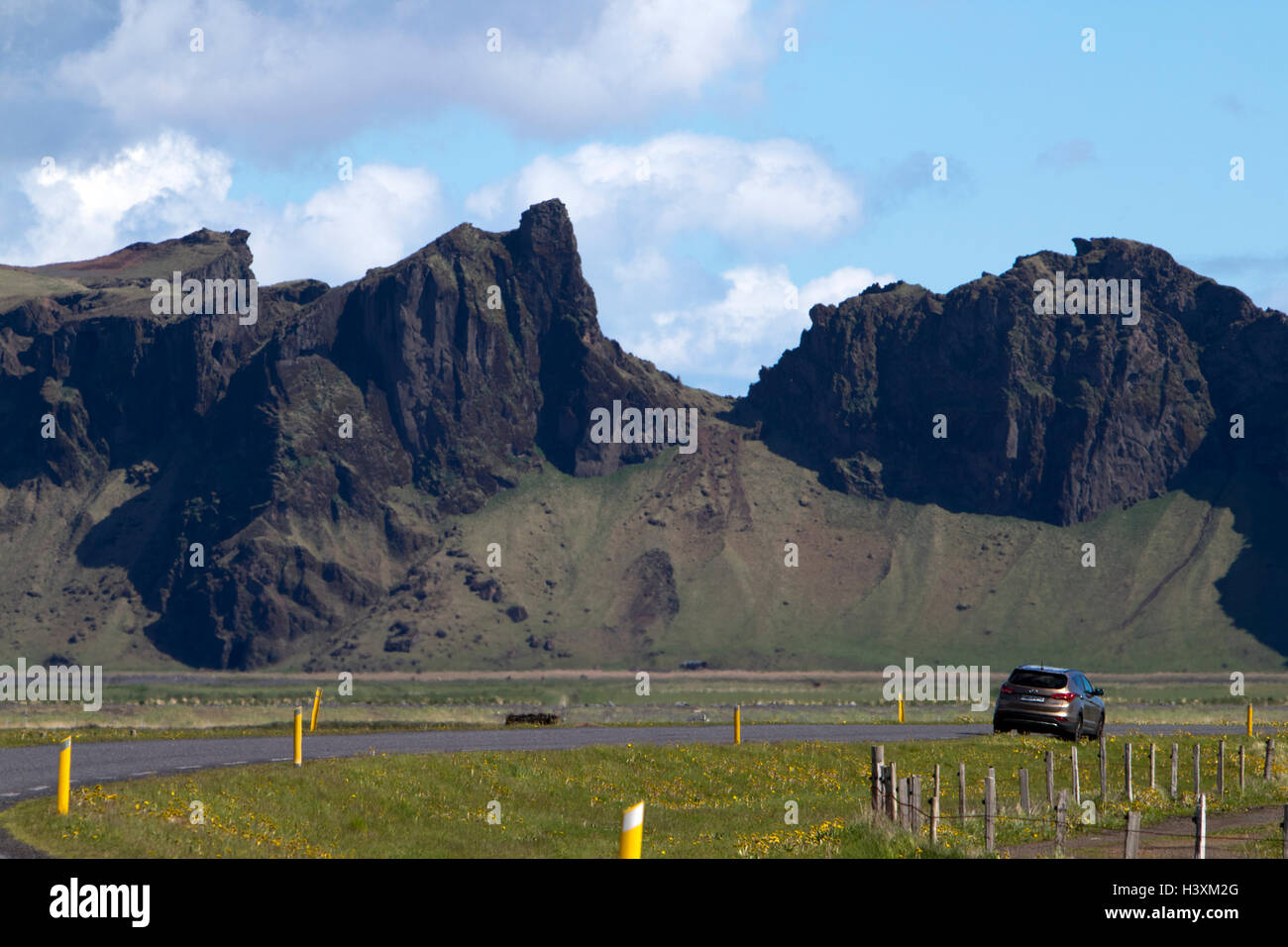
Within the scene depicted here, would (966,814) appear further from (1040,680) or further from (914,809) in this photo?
(1040,680)

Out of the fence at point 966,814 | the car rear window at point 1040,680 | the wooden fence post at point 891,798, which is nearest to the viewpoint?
the fence at point 966,814

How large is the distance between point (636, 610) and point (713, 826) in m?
170

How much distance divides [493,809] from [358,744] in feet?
38.9

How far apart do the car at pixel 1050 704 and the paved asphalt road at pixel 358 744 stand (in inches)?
151

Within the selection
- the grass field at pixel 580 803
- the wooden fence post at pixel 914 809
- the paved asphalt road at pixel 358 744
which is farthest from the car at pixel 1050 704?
the wooden fence post at pixel 914 809

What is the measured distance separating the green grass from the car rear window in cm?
573

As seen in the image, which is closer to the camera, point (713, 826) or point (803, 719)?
point (713, 826)

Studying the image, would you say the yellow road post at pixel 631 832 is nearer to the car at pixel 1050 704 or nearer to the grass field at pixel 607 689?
the car at pixel 1050 704

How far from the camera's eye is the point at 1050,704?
41469 millimetres

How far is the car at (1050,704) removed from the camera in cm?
4131

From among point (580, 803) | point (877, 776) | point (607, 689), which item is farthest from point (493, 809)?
point (607, 689)
